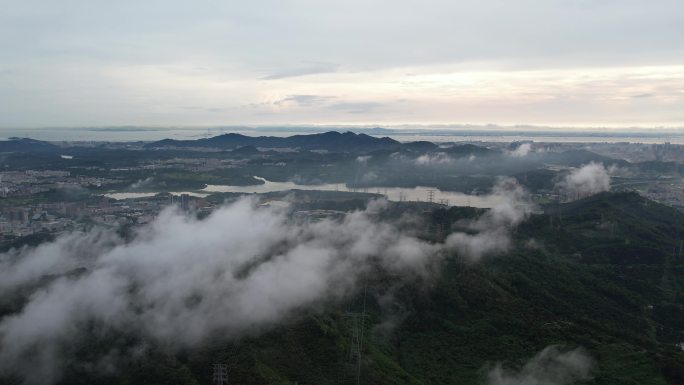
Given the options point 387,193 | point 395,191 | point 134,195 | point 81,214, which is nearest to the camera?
point 81,214

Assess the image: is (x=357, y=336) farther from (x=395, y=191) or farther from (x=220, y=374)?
(x=395, y=191)

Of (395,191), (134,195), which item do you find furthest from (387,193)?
(134,195)

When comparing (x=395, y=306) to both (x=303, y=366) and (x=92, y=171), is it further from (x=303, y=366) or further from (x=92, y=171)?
(x=92, y=171)

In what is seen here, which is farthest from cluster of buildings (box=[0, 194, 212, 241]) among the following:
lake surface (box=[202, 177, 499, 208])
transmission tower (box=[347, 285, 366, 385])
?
transmission tower (box=[347, 285, 366, 385])

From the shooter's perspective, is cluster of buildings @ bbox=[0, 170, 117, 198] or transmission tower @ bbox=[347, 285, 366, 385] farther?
cluster of buildings @ bbox=[0, 170, 117, 198]

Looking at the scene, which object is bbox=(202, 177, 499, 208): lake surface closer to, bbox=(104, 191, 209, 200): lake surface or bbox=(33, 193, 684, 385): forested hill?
bbox=(104, 191, 209, 200): lake surface
